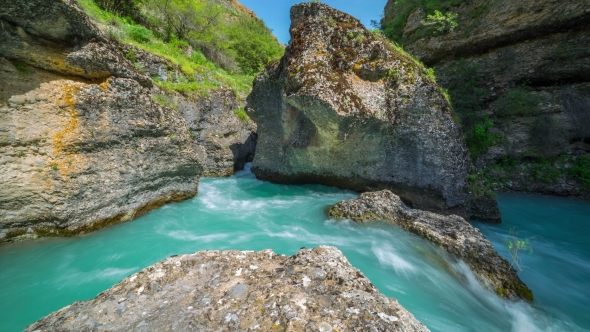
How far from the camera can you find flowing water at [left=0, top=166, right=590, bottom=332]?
11.0 feet

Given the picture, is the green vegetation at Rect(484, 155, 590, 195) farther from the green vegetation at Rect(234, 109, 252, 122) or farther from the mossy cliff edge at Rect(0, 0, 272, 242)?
the mossy cliff edge at Rect(0, 0, 272, 242)

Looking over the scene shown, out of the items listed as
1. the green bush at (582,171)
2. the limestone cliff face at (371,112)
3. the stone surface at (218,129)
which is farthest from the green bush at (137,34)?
the green bush at (582,171)

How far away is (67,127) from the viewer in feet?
14.4

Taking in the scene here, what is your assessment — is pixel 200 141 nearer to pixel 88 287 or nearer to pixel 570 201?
pixel 88 287

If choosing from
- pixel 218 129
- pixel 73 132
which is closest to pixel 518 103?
pixel 218 129

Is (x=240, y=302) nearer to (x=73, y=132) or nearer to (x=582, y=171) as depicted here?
(x=73, y=132)

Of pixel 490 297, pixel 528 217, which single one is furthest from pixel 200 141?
pixel 528 217

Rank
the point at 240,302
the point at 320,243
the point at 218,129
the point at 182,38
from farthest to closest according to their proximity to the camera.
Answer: the point at 182,38 → the point at 218,129 → the point at 320,243 → the point at 240,302

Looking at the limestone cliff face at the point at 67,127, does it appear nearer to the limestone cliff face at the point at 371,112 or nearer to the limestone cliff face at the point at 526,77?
the limestone cliff face at the point at 371,112

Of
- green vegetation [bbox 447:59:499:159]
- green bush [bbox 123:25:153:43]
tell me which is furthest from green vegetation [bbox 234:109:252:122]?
green vegetation [bbox 447:59:499:159]

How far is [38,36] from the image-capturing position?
4008 mm

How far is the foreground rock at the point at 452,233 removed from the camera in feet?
12.2

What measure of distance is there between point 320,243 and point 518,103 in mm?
11968

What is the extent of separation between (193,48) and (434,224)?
67.5 feet
